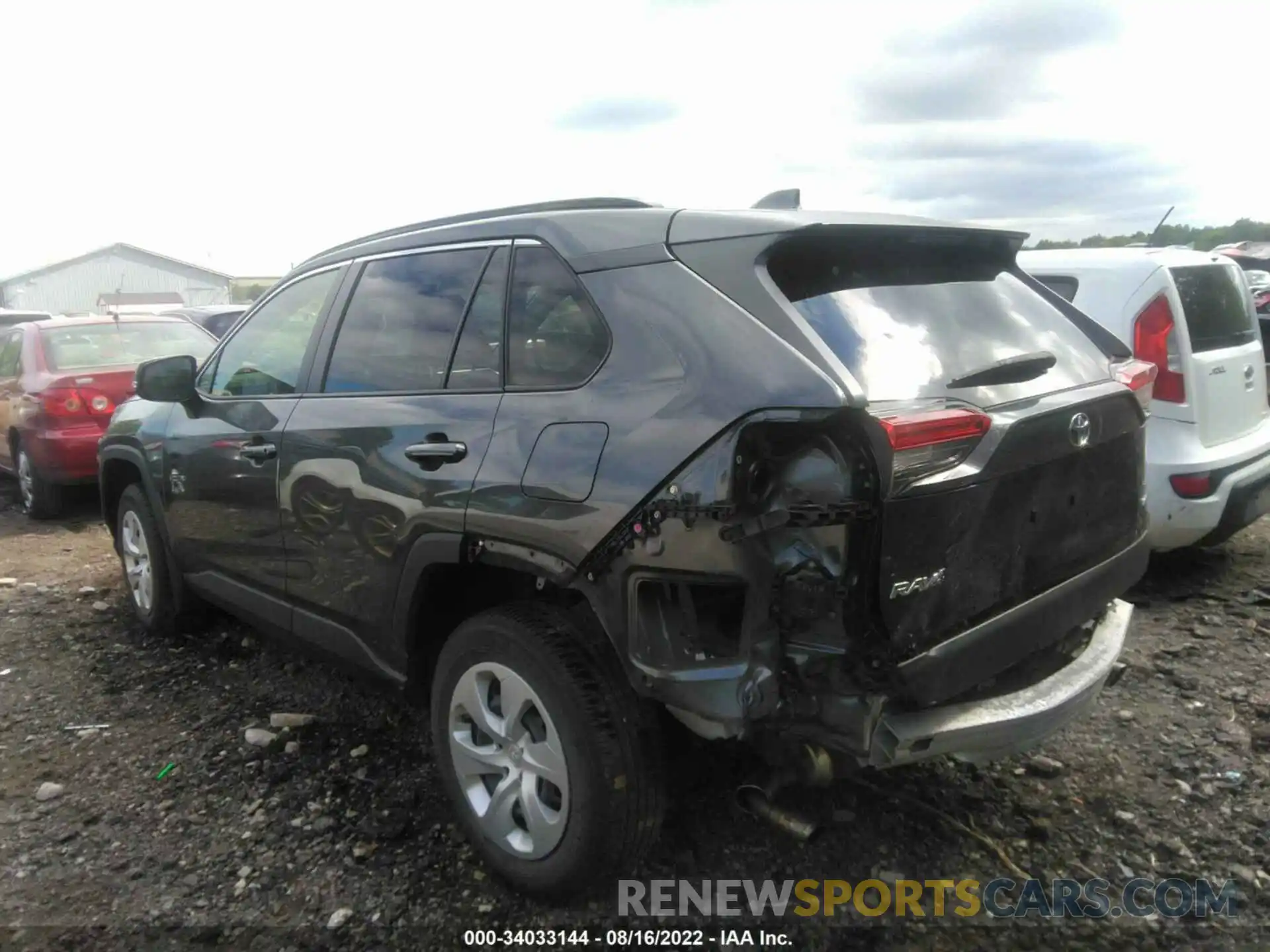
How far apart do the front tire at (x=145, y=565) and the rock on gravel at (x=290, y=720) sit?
105 centimetres

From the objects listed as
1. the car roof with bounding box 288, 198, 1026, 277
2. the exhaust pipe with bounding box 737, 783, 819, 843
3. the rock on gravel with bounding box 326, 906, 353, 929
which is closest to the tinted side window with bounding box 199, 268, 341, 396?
the car roof with bounding box 288, 198, 1026, 277

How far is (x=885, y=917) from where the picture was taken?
98.6 inches

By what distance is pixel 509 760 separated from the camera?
2541mm

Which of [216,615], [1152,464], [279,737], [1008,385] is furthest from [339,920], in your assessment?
[1152,464]

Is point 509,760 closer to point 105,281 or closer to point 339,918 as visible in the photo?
point 339,918

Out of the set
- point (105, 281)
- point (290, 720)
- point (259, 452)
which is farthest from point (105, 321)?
point (105, 281)

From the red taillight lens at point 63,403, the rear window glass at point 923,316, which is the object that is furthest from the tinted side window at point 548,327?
the red taillight lens at point 63,403

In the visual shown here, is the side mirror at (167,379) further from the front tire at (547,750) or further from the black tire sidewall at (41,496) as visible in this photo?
the black tire sidewall at (41,496)

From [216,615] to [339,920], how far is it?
8.39 ft

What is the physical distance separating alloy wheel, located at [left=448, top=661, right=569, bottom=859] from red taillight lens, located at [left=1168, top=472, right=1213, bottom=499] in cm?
325

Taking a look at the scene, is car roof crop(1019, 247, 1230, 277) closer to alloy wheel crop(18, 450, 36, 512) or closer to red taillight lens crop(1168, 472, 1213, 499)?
red taillight lens crop(1168, 472, 1213, 499)

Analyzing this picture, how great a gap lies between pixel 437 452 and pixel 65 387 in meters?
5.66

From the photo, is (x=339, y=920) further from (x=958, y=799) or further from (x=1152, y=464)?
(x=1152, y=464)

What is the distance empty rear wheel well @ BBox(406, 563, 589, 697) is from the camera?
8.71ft
